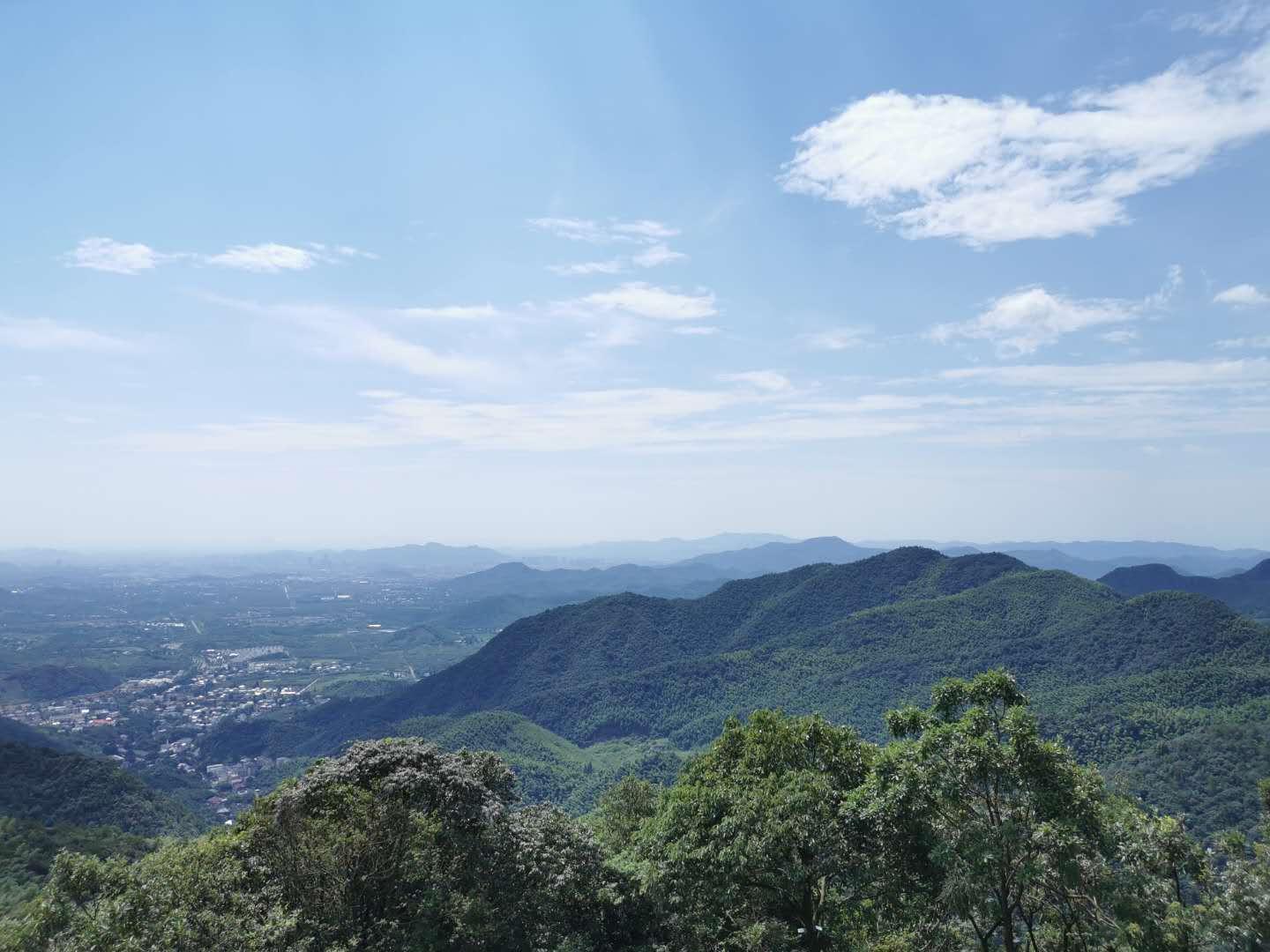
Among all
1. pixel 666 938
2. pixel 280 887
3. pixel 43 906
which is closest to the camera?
pixel 43 906

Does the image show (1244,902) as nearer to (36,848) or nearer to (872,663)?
(36,848)

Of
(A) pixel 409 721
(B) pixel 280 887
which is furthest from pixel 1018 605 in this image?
(B) pixel 280 887

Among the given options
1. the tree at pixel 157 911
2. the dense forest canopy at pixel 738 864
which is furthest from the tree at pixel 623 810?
the tree at pixel 157 911

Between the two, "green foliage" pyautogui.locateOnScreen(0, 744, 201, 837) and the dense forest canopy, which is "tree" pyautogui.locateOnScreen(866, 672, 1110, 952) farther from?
"green foliage" pyautogui.locateOnScreen(0, 744, 201, 837)

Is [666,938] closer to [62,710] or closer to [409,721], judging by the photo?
[409,721]

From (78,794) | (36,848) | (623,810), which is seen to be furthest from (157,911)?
(78,794)

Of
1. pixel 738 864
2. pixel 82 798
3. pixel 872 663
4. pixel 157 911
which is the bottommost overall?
pixel 82 798
